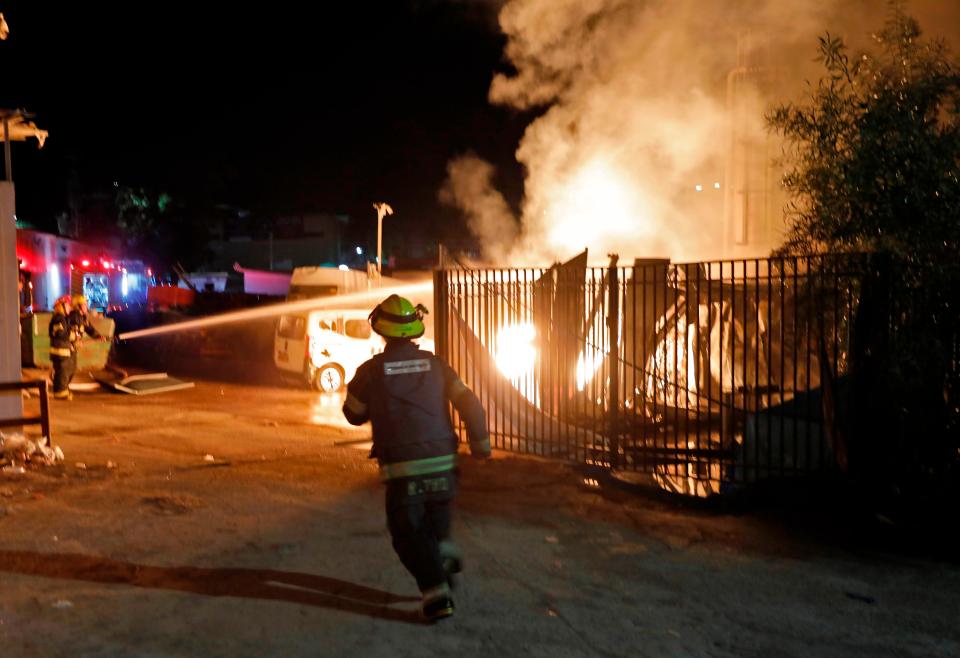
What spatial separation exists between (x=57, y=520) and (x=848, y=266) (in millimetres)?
6503

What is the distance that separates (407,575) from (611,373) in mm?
3778

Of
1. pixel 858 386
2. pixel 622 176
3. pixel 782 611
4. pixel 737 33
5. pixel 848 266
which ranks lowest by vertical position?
pixel 782 611

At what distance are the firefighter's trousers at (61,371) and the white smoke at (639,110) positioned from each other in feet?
28.0

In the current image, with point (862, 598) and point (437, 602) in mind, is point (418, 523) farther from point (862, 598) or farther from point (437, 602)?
point (862, 598)

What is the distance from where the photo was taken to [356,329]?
16.8 metres

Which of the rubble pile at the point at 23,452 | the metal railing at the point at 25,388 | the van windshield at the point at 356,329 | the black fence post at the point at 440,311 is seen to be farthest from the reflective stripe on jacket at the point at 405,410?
the van windshield at the point at 356,329

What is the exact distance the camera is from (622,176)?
56.4ft

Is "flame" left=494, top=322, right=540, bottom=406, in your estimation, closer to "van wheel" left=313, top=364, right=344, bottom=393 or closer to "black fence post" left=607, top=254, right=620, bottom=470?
"black fence post" left=607, top=254, right=620, bottom=470

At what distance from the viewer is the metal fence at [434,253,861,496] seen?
27.3 feet

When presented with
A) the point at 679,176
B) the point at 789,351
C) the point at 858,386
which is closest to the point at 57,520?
the point at 858,386

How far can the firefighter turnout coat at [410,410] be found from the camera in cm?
468

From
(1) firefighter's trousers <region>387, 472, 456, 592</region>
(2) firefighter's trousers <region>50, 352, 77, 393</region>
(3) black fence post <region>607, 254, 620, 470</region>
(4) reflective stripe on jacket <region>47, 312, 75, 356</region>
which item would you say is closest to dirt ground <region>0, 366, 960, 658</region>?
(1) firefighter's trousers <region>387, 472, 456, 592</region>

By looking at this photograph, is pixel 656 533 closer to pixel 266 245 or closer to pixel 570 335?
pixel 570 335

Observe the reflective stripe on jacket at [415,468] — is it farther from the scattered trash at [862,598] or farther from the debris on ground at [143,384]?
the debris on ground at [143,384]
